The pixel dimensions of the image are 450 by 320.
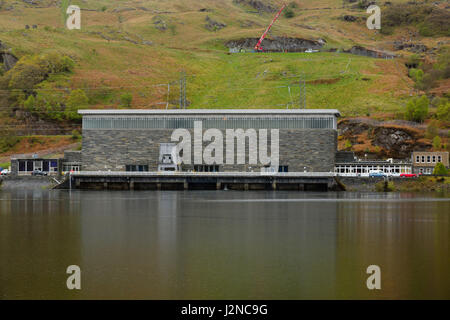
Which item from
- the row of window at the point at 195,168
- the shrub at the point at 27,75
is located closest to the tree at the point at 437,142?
the row of window at the point at 195,168

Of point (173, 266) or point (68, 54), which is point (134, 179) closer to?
point (173, 266)

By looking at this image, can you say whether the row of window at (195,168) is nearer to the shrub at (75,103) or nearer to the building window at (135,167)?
the building window at (135,167)

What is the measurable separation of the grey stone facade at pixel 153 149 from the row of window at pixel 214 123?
79 cm

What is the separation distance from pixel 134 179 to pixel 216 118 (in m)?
15.9

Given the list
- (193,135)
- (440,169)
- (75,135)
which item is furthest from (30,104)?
(440,169)

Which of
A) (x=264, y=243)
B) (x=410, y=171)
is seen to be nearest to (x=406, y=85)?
(x=410, y=171)

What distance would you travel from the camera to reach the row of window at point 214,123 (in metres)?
109

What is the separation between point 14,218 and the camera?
54.7 meters

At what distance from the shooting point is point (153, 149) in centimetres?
11075

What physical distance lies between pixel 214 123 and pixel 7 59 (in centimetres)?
9639

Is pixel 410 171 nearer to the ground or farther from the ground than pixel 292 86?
nearer to the ground

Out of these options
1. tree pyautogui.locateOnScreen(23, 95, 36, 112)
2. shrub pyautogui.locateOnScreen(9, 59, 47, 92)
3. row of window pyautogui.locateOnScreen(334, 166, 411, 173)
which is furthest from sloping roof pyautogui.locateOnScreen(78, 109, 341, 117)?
shrub pyautogui.locateOnScreen(9, 59, 47, 92)

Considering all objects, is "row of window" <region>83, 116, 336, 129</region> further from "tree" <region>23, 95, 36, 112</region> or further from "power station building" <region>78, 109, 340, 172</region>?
"tree" <region>23, 95, 36, 112</region>

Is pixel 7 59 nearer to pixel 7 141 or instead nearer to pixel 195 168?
pixel 7 141
